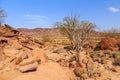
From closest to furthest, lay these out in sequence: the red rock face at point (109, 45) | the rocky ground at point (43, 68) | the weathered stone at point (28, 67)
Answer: the rocky ground at point (43, 68) < the weathered stone at point (28, 67) < the red rock face at point (109, 45)

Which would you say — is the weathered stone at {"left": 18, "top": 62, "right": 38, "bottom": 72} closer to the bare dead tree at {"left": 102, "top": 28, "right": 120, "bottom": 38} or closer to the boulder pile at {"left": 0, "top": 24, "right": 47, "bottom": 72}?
the boulder pile at {"left": 0, "top": 24, "right": 47, "bottom": 72}

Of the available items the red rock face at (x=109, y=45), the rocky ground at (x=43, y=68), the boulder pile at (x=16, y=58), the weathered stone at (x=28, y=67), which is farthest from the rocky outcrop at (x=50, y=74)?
the red rock face at (x=109, y=45)

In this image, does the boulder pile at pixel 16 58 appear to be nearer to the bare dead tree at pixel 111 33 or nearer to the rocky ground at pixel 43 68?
the rocky ground at pixel 43 68

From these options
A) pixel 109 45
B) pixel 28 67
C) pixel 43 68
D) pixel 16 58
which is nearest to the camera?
pixel 28 67

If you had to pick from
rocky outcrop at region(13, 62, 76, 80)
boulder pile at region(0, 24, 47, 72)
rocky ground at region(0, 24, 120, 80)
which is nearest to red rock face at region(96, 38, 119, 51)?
rocky ground at region(0, 24, 120, 80)

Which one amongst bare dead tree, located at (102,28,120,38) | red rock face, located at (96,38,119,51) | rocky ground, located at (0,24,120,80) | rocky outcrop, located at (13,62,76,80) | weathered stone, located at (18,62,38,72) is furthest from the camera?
bare dead tree, located at (102,28,120,38)

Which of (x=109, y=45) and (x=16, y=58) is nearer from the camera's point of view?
(x=16, y=58)

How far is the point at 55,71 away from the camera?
14.5 metres

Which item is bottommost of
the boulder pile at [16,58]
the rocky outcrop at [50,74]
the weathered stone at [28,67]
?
the rocky outcrop at [50,74]

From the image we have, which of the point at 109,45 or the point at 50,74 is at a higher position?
the point at 109,45

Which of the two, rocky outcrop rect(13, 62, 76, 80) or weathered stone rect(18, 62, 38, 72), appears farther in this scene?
weathered stone rect(18, 62, 38, 72)

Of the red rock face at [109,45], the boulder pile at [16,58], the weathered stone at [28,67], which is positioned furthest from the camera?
the red rock face at [109,45]

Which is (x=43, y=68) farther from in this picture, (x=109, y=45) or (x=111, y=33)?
(x=111, y=33)

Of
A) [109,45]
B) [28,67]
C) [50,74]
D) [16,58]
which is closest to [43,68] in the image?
[50,74]
